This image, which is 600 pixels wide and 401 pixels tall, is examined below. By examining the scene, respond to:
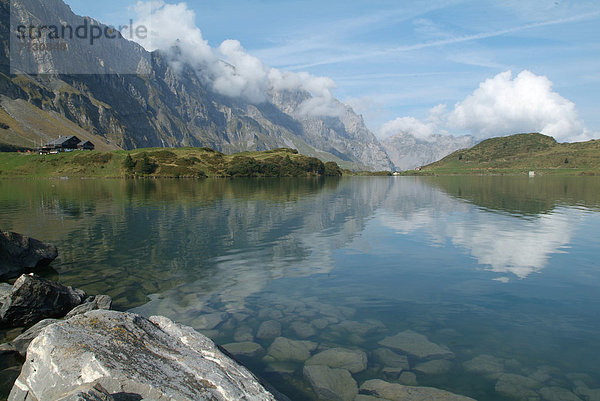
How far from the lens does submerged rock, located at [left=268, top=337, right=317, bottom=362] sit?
48.4 feet

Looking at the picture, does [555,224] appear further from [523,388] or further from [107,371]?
[107,371]

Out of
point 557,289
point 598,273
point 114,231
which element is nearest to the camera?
point 557,289

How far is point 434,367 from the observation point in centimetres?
1412

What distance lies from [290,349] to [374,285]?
10.2m

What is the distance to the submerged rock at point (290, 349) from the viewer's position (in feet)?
48.4

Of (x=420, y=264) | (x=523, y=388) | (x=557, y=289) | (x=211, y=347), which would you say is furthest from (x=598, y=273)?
(x=211, y=347)

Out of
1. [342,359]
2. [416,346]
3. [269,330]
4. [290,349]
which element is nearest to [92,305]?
[269,330]

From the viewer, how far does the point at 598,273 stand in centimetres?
2661

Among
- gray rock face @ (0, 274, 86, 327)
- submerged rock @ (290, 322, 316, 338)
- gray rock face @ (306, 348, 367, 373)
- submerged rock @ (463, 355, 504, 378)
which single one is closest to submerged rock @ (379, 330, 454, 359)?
submerged rock @ (463, 355, 504, 378)

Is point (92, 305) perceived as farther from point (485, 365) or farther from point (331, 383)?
point (485, 365)

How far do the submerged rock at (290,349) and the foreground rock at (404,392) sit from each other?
3004mm

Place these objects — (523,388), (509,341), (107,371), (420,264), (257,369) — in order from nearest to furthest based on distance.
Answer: (107,371) < (523,388) < (257,369) < (509,341) < (420,264)

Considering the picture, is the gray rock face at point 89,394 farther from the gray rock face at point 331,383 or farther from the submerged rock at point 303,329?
the submerged rock at point 303,329

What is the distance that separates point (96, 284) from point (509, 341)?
23596mm
